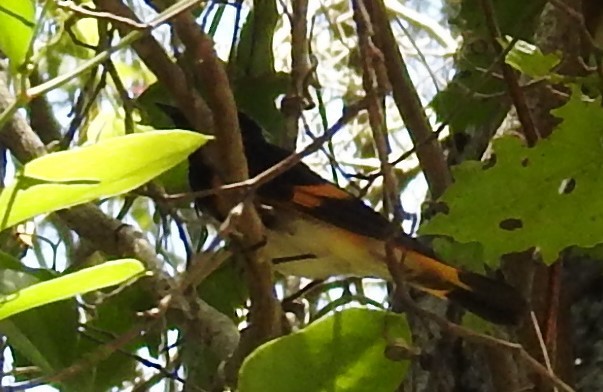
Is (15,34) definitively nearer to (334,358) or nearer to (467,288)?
(334,358)

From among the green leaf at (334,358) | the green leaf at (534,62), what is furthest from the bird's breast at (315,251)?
the green leaf at (334,358)

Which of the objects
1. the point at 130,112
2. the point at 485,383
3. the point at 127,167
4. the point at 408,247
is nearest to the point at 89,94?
the point at 130,112

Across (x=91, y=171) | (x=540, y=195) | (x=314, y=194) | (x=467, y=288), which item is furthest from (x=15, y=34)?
(x=314, y=194)

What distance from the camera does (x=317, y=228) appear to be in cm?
117

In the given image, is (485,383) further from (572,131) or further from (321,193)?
(572,131)

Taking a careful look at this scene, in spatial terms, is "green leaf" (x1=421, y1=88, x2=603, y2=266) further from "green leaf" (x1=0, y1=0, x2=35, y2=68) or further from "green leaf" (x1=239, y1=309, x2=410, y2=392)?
"green leaf" (x1=0, y1=0, x2=35, y2=68)

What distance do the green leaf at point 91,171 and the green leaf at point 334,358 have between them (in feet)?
0.43

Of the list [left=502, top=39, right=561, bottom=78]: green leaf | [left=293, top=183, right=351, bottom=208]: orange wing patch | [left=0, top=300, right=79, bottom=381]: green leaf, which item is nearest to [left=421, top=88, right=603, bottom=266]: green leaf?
[left=502, top=39, right=561, bottom=78]: green leaf

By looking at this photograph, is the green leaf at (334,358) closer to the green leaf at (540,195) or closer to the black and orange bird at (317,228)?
the green leaf at (540,195)

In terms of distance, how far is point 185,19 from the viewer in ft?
2.07

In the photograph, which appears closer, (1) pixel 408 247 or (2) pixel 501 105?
(1) pixel 408 247

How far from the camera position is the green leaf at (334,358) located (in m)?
0.51

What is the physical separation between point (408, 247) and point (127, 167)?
51 cm

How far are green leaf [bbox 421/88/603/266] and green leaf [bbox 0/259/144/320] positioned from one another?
262mm
